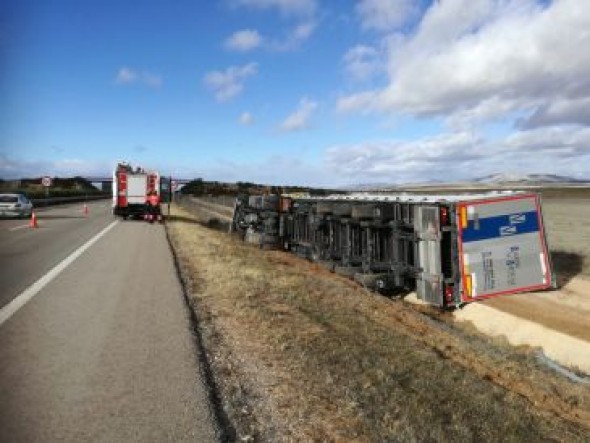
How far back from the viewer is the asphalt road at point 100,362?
5020mm

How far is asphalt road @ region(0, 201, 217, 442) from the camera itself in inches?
198

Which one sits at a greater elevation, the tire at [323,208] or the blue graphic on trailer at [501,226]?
the tire at [323,208]

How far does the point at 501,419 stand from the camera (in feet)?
20.2

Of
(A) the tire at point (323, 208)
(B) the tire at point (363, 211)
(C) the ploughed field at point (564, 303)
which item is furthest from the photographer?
(A) the tire at point (323, 208)

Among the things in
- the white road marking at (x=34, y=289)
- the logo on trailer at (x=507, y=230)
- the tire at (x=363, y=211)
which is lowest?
the white road marking at (x=34, y=289)

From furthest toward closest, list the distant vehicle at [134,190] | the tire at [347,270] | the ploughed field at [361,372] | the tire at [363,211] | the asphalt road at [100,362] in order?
the distant vehicle at [134,190], the tire at [347,270], the tire at [363,211], the ploughed field at [361,372], the asphalt road at [100,362]

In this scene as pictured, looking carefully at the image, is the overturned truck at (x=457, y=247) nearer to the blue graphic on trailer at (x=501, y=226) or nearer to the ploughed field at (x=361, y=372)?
the blue graphic on trailer at (x=501, y=226)

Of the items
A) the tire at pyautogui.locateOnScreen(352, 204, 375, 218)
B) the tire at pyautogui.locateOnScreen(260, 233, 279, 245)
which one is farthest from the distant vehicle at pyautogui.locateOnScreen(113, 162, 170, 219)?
the tire at pyautogui.locateOnScreen(352, 204, 375, 218)

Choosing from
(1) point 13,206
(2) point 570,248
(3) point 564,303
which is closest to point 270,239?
(2) point 570,248

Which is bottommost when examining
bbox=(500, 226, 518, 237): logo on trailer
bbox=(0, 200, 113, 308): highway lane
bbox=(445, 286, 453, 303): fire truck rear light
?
bbox=(445, 286, 453, 303): fire truck rear light

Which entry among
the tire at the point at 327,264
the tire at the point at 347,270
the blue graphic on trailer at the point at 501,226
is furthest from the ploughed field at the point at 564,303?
the tire at the point at 327,264

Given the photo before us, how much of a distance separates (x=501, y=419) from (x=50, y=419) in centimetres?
382

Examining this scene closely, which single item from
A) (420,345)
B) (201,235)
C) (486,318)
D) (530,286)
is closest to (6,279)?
(420,345)

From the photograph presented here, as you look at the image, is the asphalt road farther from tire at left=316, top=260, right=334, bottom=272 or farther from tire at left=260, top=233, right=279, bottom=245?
tire at left=260, top=233, right=279, bottom=245
